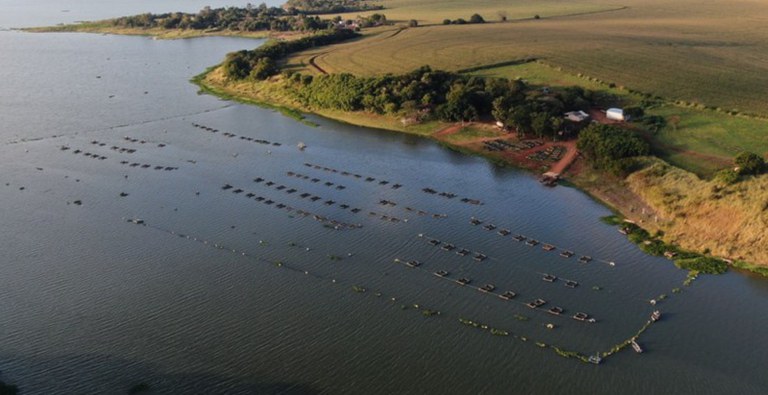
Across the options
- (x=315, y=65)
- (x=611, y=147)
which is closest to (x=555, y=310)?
(x=611, y=147)

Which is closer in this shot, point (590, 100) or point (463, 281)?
point (463, 281)

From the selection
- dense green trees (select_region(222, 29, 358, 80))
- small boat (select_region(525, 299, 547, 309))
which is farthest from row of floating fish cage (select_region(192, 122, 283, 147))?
small boat (select_region(525, 299, 547, 309))

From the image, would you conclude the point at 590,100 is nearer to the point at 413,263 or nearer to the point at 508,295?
the point at 413,263

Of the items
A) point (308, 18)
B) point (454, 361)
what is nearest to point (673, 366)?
point (454, 361)

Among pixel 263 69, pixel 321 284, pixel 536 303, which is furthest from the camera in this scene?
pixel 263 69

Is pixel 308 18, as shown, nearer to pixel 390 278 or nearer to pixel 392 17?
pixel 392 17

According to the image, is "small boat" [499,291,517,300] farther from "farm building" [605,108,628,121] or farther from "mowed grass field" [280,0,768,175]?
"farm building" [605,108,628,121]

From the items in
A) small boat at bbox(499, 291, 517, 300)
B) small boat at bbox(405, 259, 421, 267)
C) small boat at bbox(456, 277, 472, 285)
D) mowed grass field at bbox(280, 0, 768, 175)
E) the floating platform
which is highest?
mowed grass field at bbox(280, 0, 768, 175)
